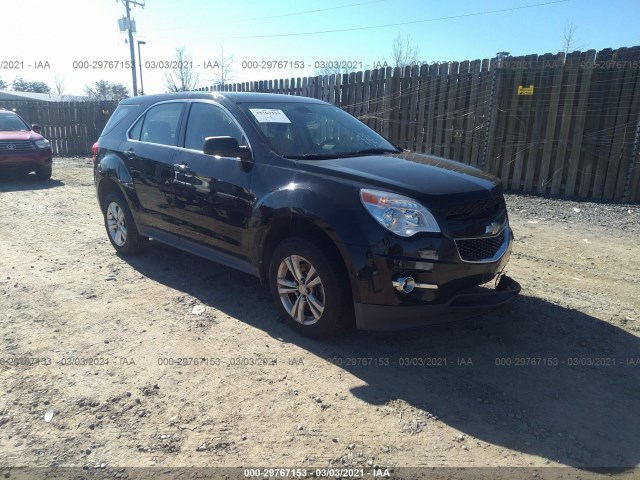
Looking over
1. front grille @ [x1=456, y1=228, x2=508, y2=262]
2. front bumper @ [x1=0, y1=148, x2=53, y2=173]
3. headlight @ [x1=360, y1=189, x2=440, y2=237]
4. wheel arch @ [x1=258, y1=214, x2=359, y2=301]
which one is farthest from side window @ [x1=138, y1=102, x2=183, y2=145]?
front bumper @ [x1=0, y1=148, x2=53, y2=173]

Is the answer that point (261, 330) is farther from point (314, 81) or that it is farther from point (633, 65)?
point (314, 81)

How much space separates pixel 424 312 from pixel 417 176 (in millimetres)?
1022

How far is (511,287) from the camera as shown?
364 cm

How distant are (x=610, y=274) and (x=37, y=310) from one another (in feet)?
18.9

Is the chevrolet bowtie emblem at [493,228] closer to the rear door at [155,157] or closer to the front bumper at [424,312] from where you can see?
the front bumper at [424,312]

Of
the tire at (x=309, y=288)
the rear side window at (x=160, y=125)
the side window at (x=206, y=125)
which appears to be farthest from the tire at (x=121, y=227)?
the tire at (x=309, y=288)

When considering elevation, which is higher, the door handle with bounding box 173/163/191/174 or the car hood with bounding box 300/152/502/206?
the car hood with bounding box 300/152/502/206

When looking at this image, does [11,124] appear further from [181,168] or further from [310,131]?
[310,131]

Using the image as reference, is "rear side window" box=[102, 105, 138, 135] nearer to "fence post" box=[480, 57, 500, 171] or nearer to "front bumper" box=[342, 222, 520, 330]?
"front bumper" box=[342, 222, 520, 330]

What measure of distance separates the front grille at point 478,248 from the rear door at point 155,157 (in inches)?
117

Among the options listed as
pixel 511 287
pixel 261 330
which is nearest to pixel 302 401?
pixel 261 330

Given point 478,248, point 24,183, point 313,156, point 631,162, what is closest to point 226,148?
point 313,156

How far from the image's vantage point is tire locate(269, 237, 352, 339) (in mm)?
3424

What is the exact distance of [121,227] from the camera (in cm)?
594
